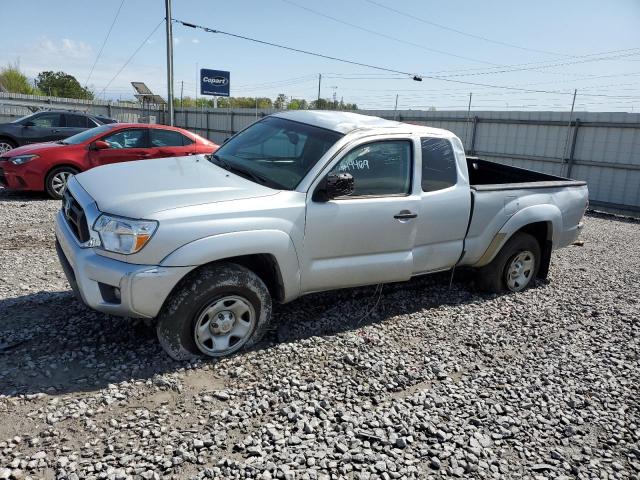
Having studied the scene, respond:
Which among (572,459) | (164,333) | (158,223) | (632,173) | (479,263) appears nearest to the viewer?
(572,459)

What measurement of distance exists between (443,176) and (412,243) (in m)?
0.76

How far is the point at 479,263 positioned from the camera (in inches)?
215

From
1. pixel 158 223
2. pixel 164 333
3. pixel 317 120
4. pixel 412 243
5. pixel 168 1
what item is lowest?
pixel 164 333

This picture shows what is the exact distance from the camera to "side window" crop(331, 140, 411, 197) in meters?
4.27

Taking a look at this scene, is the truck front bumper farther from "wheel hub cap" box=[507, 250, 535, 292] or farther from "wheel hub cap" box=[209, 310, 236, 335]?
"wheel hub cap" box=[507, 250, 535, 292]

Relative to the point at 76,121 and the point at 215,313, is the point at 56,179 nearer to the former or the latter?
the point at 76,121

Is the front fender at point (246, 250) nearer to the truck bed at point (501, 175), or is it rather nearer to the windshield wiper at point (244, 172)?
the windshield wiper at point (244, 172)

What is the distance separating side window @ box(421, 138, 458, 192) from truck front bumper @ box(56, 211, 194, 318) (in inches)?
95.3

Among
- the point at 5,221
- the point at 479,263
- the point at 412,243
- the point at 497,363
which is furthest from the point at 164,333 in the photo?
the point at 5,221

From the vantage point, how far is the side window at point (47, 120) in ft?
42.8

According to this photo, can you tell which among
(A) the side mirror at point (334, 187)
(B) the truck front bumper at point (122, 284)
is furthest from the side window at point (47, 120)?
(A) the side mirror at point (334, 187)

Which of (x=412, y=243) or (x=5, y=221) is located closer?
(x=412, y=243)

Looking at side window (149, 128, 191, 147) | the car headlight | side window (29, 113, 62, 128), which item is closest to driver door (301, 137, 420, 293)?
side window (149, 128, 191, 147)

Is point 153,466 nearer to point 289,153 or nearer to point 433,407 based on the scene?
point 433,407
